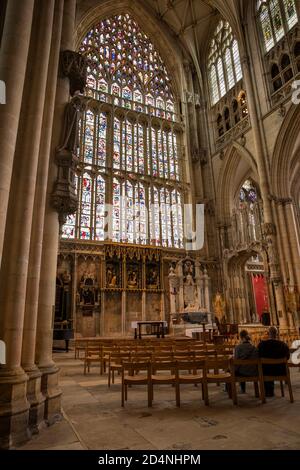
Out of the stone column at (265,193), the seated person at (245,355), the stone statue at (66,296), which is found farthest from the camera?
the stone statue at (66,296)

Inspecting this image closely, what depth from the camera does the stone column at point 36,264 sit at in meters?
3.95

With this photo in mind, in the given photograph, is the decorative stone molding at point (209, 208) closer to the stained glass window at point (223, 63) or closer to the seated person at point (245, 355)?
the stained glass window at point (223, 63)

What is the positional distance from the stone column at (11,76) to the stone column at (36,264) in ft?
2.55

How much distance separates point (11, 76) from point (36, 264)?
2.73 meters

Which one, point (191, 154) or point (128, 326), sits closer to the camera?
point (128, 326)

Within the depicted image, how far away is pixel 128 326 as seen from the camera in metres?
18.1

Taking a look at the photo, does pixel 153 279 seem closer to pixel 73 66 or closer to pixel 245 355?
pixel 245 355

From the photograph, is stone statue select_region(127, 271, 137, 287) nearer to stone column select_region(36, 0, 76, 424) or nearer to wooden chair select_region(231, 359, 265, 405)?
stone column select_region(36, 0, 76, 424)

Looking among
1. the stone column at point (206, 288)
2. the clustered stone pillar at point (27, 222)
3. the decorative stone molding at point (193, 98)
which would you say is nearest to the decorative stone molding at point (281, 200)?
the stone column at point (206, 288)

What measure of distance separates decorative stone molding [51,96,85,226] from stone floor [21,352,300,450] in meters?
3.16

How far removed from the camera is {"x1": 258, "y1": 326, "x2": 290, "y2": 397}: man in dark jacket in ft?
16.4
